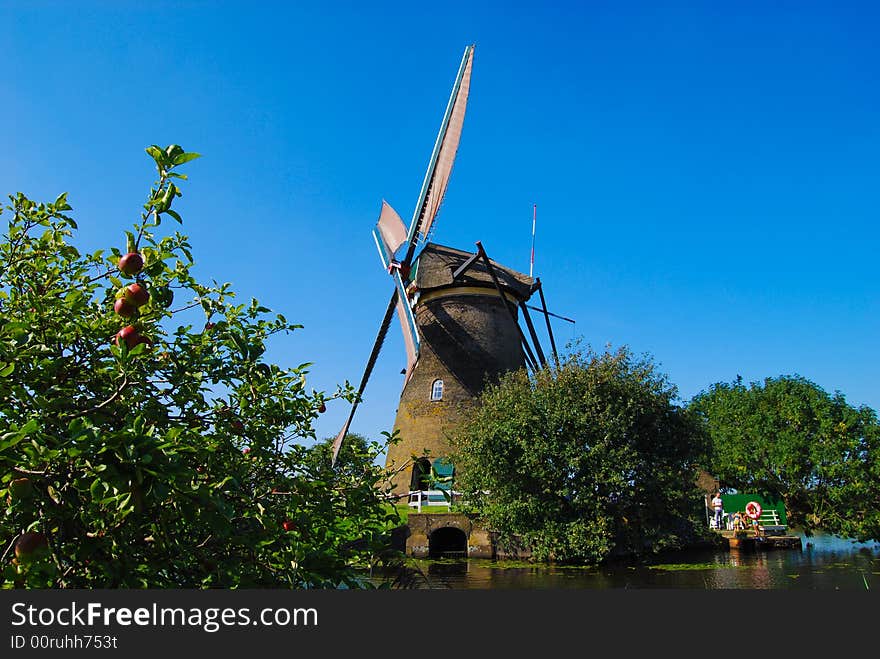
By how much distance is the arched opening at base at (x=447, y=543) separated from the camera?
20.8 m

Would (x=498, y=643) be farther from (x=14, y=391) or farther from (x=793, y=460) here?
(x=793, y=460)

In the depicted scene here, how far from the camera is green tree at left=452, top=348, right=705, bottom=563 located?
1655 centimetres

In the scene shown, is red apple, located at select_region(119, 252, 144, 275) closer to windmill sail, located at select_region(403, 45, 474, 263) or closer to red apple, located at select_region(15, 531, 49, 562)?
red apple, located at select_region(15, 531, 49, 562)

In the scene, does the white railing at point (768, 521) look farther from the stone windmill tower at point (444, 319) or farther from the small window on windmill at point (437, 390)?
the small window on windmill at point (437, 390)

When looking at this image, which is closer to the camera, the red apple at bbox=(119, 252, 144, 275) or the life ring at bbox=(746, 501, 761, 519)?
the red apple at bbox=(119, 252, 144, 275)

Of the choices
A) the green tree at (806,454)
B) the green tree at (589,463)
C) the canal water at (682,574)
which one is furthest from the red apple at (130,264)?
the green tree at (806,454)

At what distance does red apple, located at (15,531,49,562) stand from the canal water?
8980 millimetres

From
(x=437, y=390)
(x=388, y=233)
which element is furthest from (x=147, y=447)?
(x=388, y=233)

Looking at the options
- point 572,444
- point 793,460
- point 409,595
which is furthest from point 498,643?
point 793,460

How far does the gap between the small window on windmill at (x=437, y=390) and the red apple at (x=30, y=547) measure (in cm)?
2225

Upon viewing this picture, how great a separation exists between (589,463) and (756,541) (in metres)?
10.1

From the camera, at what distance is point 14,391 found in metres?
2.93

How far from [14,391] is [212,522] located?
1136mm

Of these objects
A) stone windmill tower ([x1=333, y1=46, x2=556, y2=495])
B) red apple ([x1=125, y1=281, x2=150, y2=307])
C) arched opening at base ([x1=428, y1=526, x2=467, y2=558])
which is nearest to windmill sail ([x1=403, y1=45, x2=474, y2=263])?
stone windmill tower ([x1=333, y1=46, x2=556, y2=495])
